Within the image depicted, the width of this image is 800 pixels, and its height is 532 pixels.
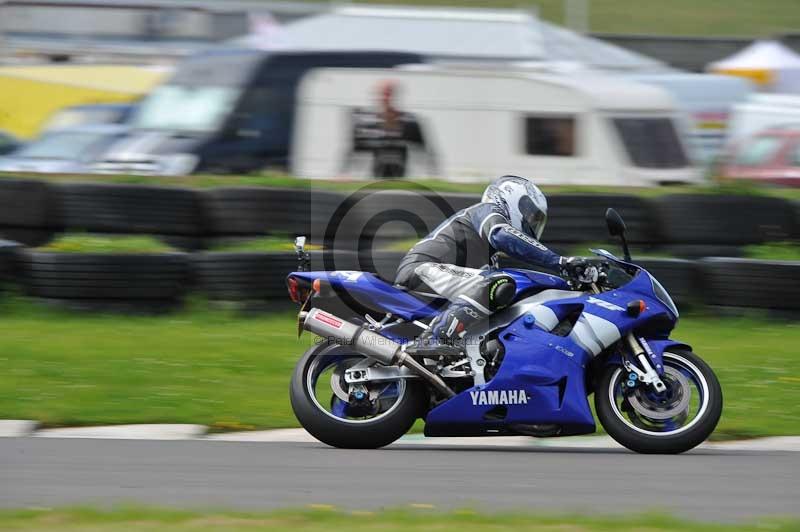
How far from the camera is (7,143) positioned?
20.9 meters

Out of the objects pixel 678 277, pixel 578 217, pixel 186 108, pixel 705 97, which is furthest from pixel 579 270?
pixel 705 97

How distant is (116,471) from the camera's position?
6148 mm

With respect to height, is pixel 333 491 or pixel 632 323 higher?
pixel 632 323

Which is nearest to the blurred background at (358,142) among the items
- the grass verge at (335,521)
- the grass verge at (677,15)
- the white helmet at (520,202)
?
the white helmet at (520,202)

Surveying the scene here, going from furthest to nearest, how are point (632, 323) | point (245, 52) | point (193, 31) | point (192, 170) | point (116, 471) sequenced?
point (193, 31), point (245, 52), point (192, 170), point (632, 323), point (116, 471)

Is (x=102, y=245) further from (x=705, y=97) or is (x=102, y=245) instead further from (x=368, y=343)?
(x=705, y=97)

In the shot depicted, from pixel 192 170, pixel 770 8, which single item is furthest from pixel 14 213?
pixel 770 8

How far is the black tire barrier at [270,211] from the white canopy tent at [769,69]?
748 inches

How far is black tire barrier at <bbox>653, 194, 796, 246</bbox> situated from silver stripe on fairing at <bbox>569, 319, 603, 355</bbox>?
506 cm

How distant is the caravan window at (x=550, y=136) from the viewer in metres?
17.0

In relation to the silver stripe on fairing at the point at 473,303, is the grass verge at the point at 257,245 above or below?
below

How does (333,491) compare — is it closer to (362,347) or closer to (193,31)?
(362,347)

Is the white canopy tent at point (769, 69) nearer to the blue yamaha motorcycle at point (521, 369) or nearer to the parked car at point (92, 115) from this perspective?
the parked car at point (92, 115)

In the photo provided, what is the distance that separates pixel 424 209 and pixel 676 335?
2466 millimetres
